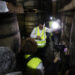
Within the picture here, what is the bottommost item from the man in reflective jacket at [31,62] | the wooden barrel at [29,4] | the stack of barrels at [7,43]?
the man in reflective jacket at [31,62]

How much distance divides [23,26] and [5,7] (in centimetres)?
476

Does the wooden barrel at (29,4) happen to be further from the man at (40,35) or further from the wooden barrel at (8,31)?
the wooden barrel at (8,31)

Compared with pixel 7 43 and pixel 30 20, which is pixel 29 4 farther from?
pixel 7 43

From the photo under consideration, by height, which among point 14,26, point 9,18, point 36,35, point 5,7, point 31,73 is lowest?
point 31,73

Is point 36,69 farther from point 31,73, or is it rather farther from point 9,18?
point 9,18

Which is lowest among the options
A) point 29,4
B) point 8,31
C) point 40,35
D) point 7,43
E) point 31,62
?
point 31,62

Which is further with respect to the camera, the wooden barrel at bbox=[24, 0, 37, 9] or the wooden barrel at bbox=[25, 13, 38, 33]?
the wooden barrel at bbox=[25, 13, 38, 33]

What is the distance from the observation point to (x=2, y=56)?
121 cm

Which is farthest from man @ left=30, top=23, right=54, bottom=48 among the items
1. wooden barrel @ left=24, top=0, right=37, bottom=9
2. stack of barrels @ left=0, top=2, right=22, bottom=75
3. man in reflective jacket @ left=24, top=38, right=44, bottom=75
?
wooden barrel @ left=24, top=0, right=37, bottom=9

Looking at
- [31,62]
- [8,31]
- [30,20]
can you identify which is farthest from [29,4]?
[8,31]

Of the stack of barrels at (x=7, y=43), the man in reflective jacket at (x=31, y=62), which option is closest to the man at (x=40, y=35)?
the man in reflective jacket at (x=31, y=62)

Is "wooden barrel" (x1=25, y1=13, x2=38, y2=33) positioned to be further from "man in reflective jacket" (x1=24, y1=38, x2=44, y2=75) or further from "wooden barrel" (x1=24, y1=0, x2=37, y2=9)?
"man in reflective jacket" (x1=24, y1=38, x2=44, y2=75)

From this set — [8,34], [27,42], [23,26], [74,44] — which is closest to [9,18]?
[8,34]

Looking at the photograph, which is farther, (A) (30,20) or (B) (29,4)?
(A) (30,20)
